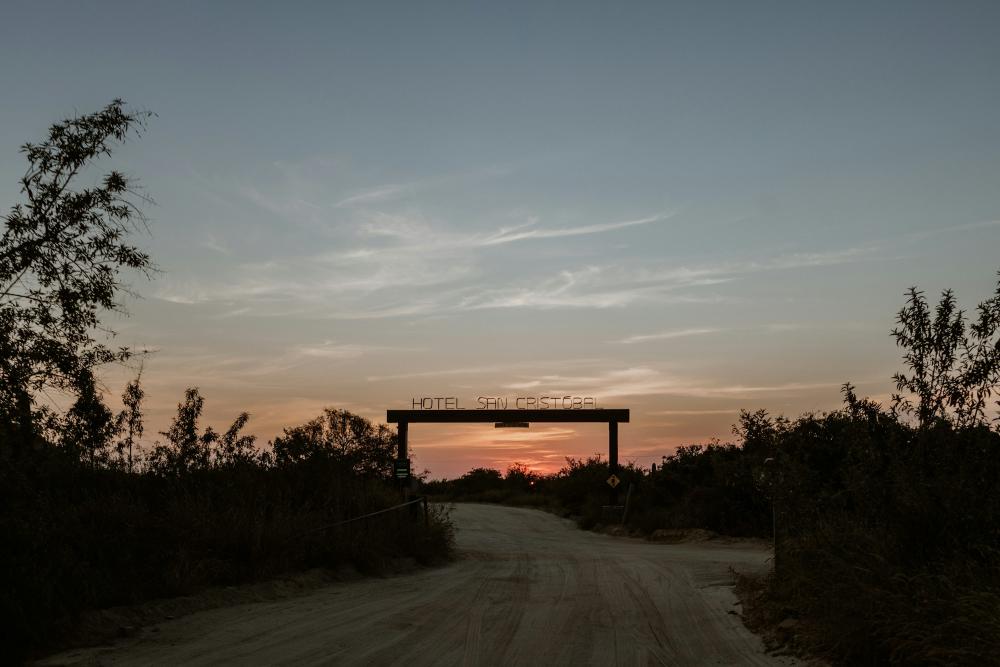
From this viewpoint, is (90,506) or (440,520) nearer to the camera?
(90,506)

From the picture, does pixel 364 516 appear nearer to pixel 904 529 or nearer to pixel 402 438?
pixel 904 529

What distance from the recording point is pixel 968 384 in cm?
1095

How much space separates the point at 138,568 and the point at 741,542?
2396 cm

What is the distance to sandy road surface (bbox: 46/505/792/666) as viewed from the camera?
411 inches

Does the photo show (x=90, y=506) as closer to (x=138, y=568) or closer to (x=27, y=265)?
(x=138, y=568)

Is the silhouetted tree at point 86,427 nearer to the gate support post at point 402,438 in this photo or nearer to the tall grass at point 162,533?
the tall grass at point 162,533

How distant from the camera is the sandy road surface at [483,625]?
34.2 feet

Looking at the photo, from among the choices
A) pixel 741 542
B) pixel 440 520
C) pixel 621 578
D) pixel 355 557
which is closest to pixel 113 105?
pixel 355 557

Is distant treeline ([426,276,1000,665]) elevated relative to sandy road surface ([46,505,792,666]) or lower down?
elevated

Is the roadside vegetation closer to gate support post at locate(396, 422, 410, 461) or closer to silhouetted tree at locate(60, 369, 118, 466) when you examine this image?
silhouetted tree at locate(60, 369, 118, 466)

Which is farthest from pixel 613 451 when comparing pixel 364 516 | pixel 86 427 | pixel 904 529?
pixel 904 529

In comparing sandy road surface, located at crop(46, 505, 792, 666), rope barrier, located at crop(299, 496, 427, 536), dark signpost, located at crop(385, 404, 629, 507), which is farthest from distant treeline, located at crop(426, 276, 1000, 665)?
dark signpost, located at crop(385, 404, 629, 507)

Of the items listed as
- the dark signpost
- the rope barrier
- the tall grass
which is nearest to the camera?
the tall grass

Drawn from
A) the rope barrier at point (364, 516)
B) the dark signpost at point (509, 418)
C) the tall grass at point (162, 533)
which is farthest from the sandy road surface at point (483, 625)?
the dark signpost at point (509, 418)
